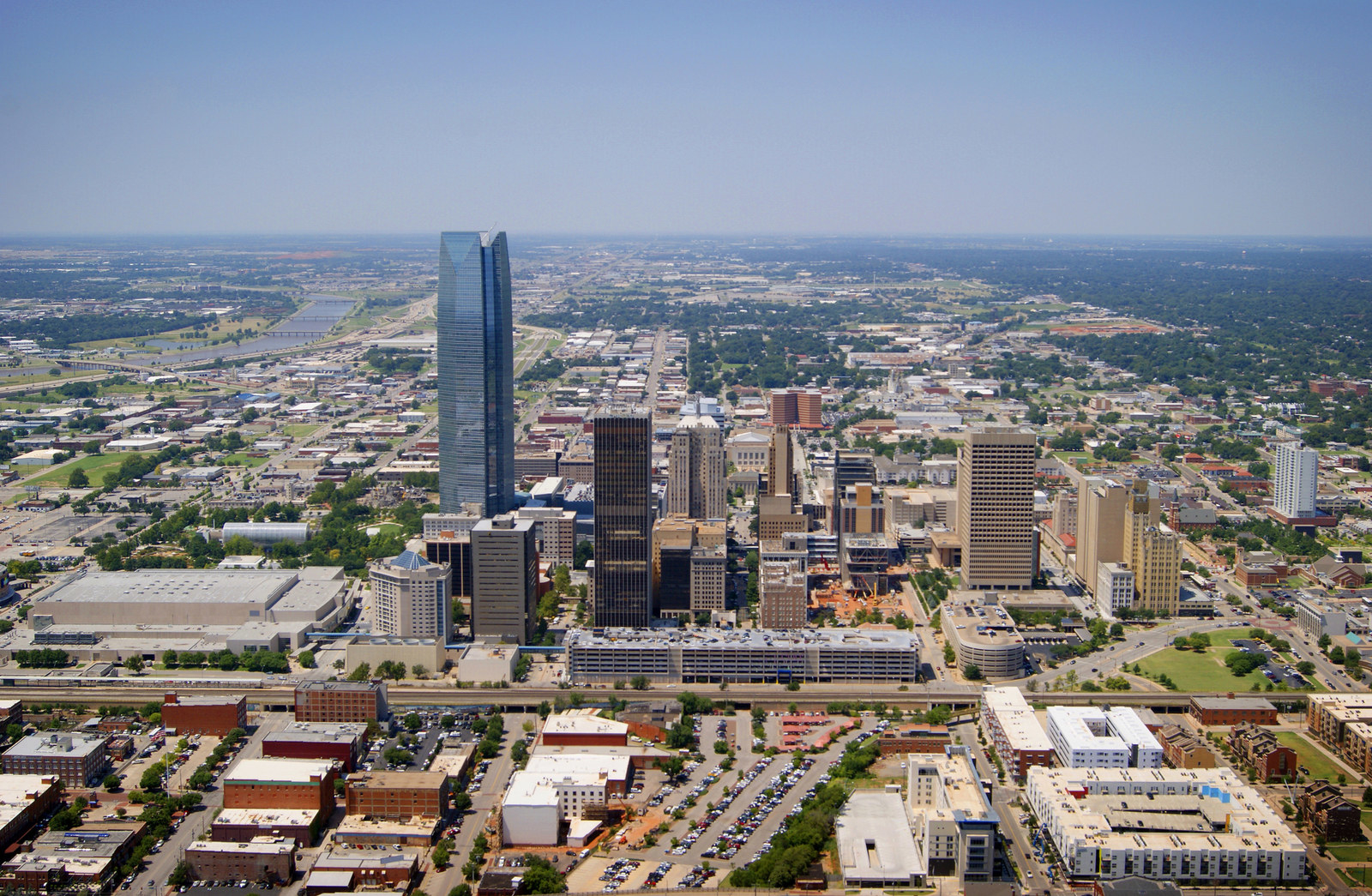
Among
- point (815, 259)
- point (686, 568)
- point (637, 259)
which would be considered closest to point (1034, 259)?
point (815, 259)

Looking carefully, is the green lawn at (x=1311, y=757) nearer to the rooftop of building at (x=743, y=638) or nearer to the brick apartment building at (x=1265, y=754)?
the brick apartment building at (x=1265, y=754)

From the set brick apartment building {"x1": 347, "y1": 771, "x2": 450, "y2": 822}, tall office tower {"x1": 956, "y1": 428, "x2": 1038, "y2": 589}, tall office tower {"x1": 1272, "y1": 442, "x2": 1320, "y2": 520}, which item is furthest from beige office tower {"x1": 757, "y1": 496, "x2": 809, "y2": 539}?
tall office tower {"x1": 1272, "y1": 442, "x2": 1320, "y2": 520}

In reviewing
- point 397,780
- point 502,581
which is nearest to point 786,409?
point 502,581

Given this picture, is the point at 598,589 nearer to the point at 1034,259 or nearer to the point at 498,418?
the point at 498,418

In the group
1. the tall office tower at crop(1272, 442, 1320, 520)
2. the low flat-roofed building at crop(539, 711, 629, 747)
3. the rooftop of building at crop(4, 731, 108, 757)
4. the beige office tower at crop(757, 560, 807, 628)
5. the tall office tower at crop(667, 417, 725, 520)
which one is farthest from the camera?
the tall office tower at crop(1272, 442, 1320, 520)

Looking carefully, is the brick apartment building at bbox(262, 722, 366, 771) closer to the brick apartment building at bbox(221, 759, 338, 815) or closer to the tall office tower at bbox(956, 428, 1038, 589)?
the brick apartment building at bbox(221, 759, 338, 815)
